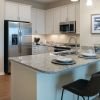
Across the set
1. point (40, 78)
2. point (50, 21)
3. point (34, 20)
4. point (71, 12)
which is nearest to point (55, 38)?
point (50, 21)

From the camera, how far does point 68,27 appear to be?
5.94 meters

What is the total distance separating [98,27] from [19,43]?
273cm

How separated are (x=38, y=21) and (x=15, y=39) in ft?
6.22

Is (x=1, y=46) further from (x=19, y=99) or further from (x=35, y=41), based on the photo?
(x=19, y=99)

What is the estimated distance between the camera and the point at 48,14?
7.02 meters

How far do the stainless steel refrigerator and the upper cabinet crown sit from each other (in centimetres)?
26

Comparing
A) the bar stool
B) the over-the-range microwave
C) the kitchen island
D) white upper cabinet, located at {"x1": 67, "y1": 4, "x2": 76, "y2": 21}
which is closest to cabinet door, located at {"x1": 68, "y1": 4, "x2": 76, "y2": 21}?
white upper cabinet, located at {"x1": 67, "y1": 4, "x2": 76, "y2": 21}

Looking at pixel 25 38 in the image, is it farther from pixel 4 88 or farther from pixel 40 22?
pixel 4 88

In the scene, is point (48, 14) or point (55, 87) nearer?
point (55, 87)

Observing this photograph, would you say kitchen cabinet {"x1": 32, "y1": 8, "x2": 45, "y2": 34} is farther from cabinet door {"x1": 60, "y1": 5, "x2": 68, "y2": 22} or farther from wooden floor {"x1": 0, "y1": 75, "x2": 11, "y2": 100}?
wooden floor {"x1": 0, "y1": 75, "x2": 11, "y2": 100}

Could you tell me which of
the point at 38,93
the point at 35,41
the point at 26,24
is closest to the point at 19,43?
the point at 26,24

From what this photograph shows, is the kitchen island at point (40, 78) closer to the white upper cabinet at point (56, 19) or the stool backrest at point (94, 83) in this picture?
the stool backrest at point (94, 83)

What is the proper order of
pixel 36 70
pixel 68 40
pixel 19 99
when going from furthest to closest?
pixel 68 40 < pixel 19 99 < pixel 36 70

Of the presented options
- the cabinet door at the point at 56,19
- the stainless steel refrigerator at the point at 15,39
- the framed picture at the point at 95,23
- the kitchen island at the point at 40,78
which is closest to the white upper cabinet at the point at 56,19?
the cabinet door at the point at 56,19
